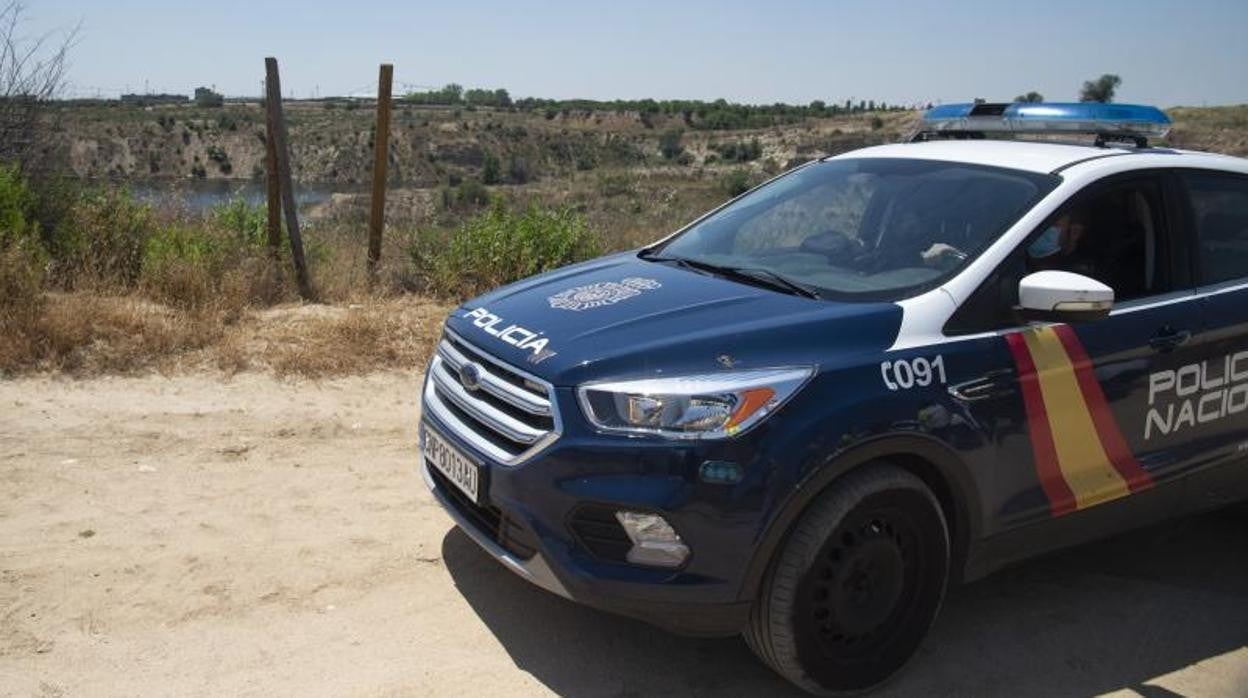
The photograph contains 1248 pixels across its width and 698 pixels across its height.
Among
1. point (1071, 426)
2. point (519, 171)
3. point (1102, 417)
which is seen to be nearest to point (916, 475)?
point (1071, 426)

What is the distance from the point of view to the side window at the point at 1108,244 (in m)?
3.62

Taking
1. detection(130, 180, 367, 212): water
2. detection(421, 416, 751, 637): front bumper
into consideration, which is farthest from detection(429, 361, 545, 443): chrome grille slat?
detection(130, 180, 367, 212): water

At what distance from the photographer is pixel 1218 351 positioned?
12.9ft

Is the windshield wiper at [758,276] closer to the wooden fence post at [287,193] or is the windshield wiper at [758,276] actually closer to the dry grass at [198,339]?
the dry grass at [198,339]

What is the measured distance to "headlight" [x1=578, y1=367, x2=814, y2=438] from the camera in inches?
117

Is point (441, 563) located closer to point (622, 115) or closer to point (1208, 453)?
point (1208, 453)

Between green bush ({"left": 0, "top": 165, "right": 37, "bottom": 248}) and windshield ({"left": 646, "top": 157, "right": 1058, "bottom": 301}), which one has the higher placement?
windshield ({"left": 646, "top": 157, "right": 1058, "bottom": 301})

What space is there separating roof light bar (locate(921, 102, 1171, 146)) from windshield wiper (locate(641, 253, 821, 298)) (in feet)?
5.17

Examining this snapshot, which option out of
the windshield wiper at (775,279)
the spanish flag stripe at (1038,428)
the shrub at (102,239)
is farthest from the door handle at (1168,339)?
the shrub at (102,239)

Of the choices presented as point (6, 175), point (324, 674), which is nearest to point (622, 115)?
point (6, 175)

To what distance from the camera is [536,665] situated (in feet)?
11.3

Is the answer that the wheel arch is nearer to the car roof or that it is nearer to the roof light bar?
the car roof

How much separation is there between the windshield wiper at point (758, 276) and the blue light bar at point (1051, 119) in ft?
5.23

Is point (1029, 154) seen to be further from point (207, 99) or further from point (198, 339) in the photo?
point (207, 99)
